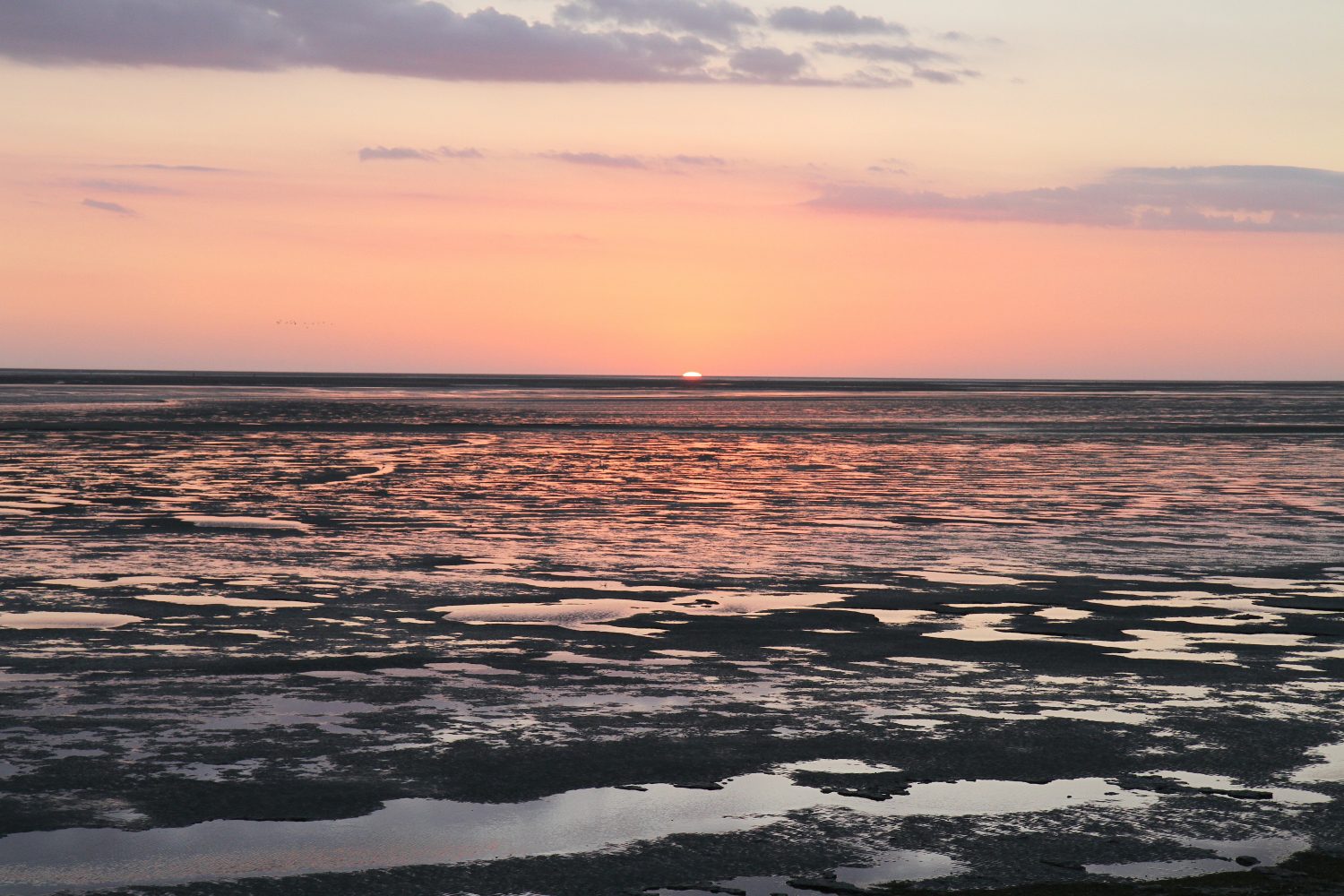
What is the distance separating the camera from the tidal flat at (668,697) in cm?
647

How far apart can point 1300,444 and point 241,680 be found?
39520mm

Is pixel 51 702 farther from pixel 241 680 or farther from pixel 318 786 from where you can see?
pixel 318 786

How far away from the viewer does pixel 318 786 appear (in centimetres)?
749

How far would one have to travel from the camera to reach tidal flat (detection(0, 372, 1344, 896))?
255 inches

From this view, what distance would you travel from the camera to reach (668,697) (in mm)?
9688

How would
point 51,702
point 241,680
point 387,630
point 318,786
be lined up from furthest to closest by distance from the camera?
point 387,630
point 241,680
point 51,702
point 318,786

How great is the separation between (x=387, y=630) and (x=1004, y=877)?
274 inches

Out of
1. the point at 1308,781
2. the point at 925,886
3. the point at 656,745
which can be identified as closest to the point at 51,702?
the point at 656,745

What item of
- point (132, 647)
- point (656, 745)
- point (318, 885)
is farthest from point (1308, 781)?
point (132, 647)

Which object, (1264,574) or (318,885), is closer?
(318,885)

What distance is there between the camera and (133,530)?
19.3 m

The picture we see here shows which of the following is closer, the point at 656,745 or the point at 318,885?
the point at 318,885

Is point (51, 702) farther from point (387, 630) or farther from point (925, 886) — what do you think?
point (925, 886)

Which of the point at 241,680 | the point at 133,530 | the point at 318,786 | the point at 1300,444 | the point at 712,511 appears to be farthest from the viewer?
the point at 1300,444
